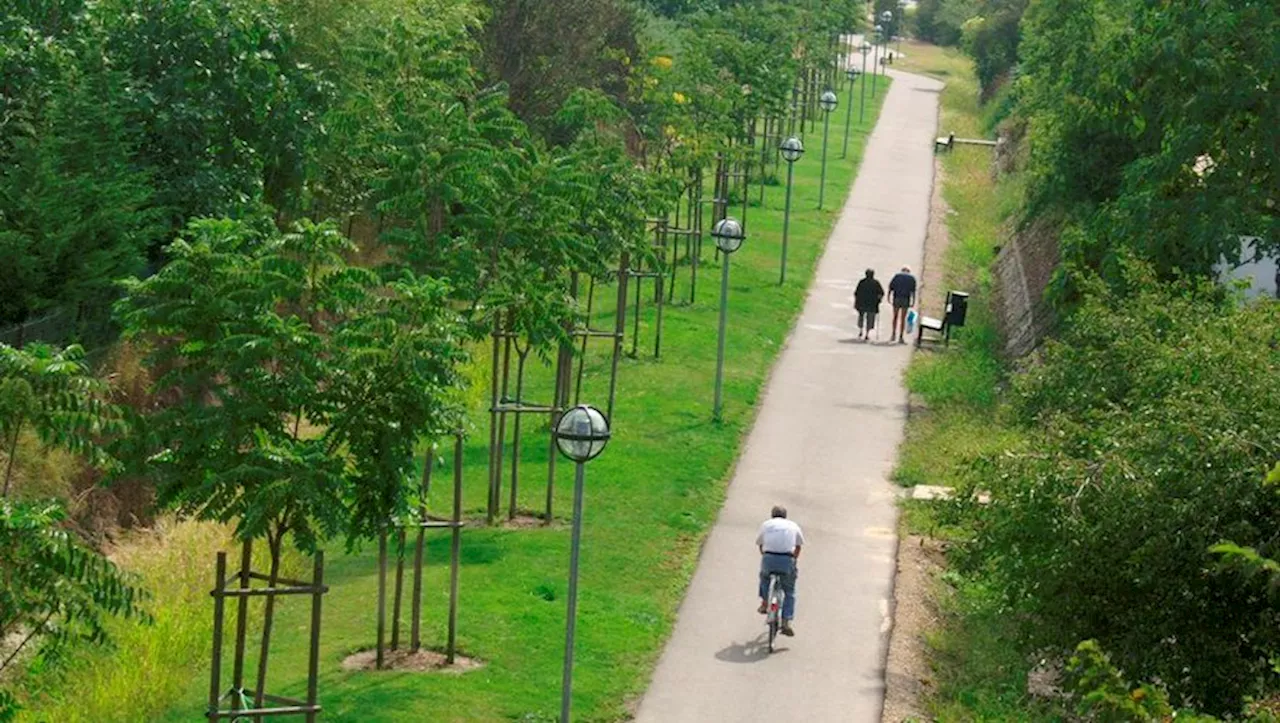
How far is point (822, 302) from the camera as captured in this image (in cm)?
4416

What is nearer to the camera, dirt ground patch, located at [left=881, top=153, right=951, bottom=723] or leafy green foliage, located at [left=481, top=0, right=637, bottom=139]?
dirt ground patch, located at [left=881, top=153, right=951, bottom=723]

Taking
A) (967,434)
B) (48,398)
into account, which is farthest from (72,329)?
(48,398)

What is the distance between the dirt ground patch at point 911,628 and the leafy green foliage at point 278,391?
18.8 feet

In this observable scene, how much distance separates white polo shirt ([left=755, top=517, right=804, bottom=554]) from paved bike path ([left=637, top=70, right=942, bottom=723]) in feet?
3.16

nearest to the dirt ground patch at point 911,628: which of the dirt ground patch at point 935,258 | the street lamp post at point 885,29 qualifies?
the dirt ground patch at point 935,258

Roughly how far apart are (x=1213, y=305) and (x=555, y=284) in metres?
7.39

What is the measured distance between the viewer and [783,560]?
22.7m

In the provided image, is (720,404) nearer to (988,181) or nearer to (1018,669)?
(1018,669)

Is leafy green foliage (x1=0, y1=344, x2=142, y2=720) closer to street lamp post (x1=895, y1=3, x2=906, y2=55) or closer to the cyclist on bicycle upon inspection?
the cyclist on bicycle

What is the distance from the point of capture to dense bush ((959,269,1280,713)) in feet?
59.6

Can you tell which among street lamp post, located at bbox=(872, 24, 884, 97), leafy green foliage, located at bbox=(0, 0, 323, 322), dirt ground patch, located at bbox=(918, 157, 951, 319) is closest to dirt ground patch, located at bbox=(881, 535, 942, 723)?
leafy green foliage, located at bbox=(0, 0, 323, 322)

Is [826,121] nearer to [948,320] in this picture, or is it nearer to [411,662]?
[948,320]

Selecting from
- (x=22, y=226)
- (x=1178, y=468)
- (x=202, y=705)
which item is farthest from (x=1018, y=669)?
(x=22, y=226)

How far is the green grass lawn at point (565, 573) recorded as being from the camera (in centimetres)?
2048
